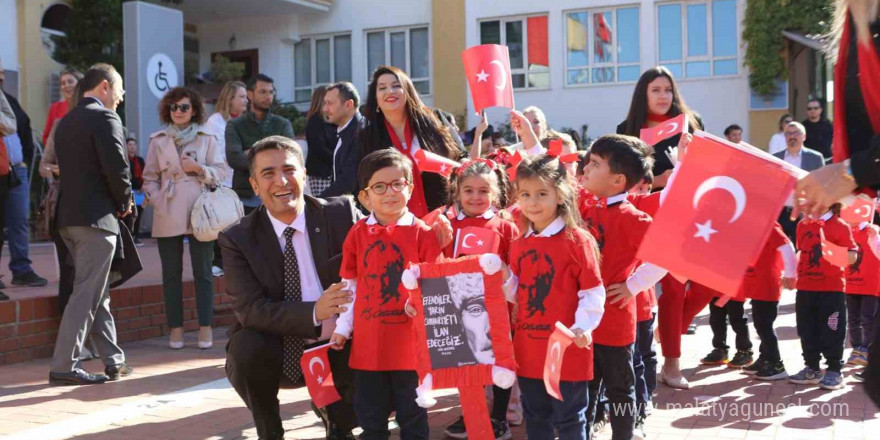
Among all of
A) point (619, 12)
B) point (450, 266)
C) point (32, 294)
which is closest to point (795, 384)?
point (450, 266)

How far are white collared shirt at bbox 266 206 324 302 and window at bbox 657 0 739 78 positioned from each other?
18.2 m

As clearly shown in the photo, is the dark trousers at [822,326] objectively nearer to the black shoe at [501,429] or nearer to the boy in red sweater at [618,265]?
the boy in red sweater at [618,265]

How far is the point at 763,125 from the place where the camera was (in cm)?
2034

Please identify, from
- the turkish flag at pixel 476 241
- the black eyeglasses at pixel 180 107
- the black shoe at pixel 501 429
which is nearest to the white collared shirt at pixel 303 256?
the turkish flag at pixel 476 241

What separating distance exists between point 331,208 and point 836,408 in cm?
319

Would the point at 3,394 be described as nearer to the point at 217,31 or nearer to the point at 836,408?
the point at 836,408

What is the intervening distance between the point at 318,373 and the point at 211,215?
128 inches

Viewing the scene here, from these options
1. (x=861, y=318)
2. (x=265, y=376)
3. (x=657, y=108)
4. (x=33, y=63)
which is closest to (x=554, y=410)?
(x=265, y=376)

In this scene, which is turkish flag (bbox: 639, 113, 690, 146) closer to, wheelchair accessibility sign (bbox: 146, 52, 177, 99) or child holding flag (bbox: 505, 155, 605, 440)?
child holding flag (bbox: 505, 155, 605, 440)

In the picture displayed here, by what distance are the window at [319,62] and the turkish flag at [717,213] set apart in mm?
21691

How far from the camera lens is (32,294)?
A: 282 inches

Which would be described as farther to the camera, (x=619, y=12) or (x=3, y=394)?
(x=619, y=12)

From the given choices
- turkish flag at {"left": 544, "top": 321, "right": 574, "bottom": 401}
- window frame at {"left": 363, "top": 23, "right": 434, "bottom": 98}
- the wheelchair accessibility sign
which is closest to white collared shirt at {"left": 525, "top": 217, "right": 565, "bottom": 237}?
turkish flag at {"left": 544, "top": 321, "right": 574, "bottom": 401}

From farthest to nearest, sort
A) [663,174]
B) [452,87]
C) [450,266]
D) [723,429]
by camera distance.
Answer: [452,87] → [663,174] → [723,429] → [450,266]
